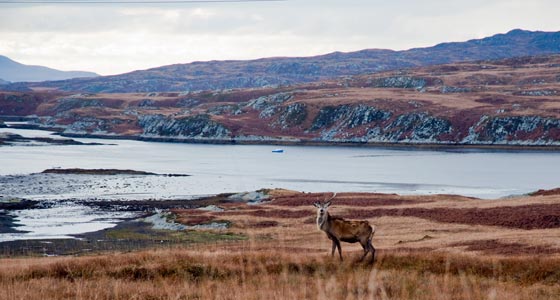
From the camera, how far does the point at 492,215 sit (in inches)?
2111

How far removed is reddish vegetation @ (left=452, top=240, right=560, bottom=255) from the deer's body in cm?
788

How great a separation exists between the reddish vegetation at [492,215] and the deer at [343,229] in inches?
1058

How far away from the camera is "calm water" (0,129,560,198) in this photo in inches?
3962

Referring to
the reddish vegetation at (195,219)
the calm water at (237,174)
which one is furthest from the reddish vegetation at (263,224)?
the calm water at (237,174)

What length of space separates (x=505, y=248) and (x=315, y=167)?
10699 centimetres

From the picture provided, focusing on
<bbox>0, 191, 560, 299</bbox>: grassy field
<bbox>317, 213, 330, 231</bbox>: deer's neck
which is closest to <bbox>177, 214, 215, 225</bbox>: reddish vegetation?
<bbox>0, 191, 560, 299</bbox>: grassy field

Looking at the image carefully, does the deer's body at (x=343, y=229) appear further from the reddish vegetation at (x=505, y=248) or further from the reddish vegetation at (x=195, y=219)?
the reddish vegetation at (x=195, y=219)

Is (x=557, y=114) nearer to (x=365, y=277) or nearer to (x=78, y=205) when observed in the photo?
(x=78, y=205)

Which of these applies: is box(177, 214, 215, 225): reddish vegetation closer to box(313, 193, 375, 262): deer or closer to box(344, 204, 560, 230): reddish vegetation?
box(344, 204, 560, 230): reddish vegetation

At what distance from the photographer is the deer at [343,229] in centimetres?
2219

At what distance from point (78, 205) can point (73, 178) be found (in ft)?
97.7

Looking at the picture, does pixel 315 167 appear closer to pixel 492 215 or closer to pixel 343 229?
pixel 492 215

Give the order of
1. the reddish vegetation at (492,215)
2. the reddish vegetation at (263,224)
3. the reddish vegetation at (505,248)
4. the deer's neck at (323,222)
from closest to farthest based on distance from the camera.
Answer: the deer's neck at (323,222) → the reddish vegetation at (505,248) → the reddish vegetation at (492,215) → the reddish vegetation at (263,224)

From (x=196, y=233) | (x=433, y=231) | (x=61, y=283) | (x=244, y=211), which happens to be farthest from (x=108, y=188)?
(x=61, y=283)
